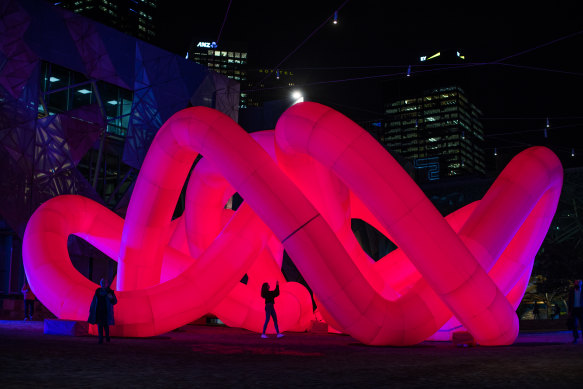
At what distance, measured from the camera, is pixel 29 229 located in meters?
14.2

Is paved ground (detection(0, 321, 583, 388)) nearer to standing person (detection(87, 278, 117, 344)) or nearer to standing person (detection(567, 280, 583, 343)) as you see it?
standing person (detection(87, 278, 117, 344))

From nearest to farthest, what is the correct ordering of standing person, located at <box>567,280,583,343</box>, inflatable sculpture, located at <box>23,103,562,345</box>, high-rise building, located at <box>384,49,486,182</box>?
inflatable sculpture, located at <box>23,103,562,345</box>, standing person, located at <box>567,280,583,343</box>, high-rise building, located at <box>384,49,486,182</box>

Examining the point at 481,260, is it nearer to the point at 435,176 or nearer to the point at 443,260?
the point at 443,260

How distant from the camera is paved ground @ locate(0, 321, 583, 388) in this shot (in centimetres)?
634

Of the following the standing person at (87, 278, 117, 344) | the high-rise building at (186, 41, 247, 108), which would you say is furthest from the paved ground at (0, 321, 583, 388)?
the high-rise building at (186, 41, 247, 108)

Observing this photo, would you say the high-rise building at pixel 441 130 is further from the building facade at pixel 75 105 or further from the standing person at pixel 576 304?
the standing person at pixel 576 304

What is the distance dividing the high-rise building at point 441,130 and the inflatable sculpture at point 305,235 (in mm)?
73614

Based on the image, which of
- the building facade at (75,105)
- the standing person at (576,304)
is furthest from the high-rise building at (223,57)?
the standing person at (576,304)

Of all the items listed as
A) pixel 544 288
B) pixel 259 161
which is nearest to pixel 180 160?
pixel 259 161

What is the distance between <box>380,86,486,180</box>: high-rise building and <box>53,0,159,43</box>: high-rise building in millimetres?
77490

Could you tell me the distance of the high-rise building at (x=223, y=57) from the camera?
177 m

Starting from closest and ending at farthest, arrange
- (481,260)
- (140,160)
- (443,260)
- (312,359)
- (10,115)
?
1. (312,359)
2. (443,260)
3. (481,260)
4. (10,115)
5. (140,160)

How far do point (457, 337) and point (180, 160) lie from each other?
7022mm

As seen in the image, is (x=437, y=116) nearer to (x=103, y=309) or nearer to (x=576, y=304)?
(x=576, y=304)
